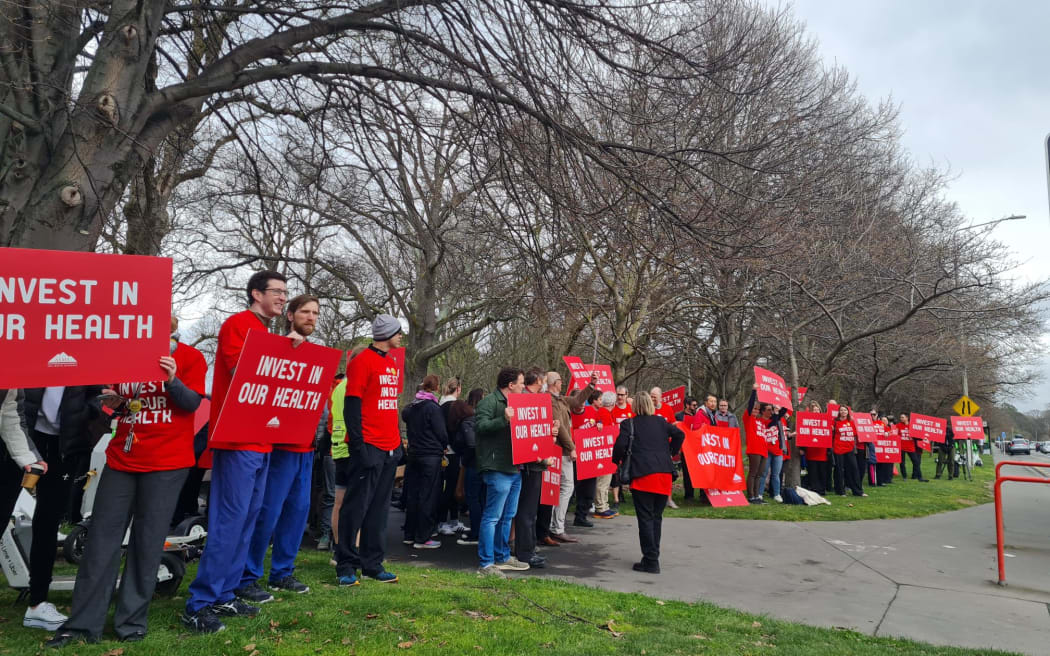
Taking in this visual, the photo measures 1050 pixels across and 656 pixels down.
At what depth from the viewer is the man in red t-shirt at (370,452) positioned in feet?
18.8

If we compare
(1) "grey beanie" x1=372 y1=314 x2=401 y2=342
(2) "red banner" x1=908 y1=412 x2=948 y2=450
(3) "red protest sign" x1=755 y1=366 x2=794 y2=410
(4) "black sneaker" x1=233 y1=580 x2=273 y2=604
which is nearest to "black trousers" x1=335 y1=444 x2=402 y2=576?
(4) "black sneaker" x1=233 y1=580 x2=273 y2=604

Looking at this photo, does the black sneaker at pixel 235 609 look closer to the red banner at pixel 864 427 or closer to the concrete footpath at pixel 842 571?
the concrete footpath at pixel 842 571

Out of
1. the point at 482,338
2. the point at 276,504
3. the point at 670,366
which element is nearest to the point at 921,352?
the point at 670,366

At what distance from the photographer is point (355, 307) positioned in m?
22.5

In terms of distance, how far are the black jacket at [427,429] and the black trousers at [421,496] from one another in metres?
0.10

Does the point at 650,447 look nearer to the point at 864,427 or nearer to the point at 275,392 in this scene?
the point at 275,392

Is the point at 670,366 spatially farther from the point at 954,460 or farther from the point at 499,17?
the point at 499,17

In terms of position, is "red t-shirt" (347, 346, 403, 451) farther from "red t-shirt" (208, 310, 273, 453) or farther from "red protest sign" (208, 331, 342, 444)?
"red t-shirt" (208, 310, 273, 453)

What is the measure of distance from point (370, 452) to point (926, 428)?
20.8 metres

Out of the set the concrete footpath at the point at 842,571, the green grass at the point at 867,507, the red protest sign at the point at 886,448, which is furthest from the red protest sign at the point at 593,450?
the red protest sign at the point at 886,448

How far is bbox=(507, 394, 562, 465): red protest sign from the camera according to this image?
23.1ft

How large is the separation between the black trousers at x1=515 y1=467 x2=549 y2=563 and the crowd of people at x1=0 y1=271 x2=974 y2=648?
0.6 inches

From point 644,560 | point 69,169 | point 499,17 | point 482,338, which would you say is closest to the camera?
point 69,169

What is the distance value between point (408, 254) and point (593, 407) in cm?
1273
